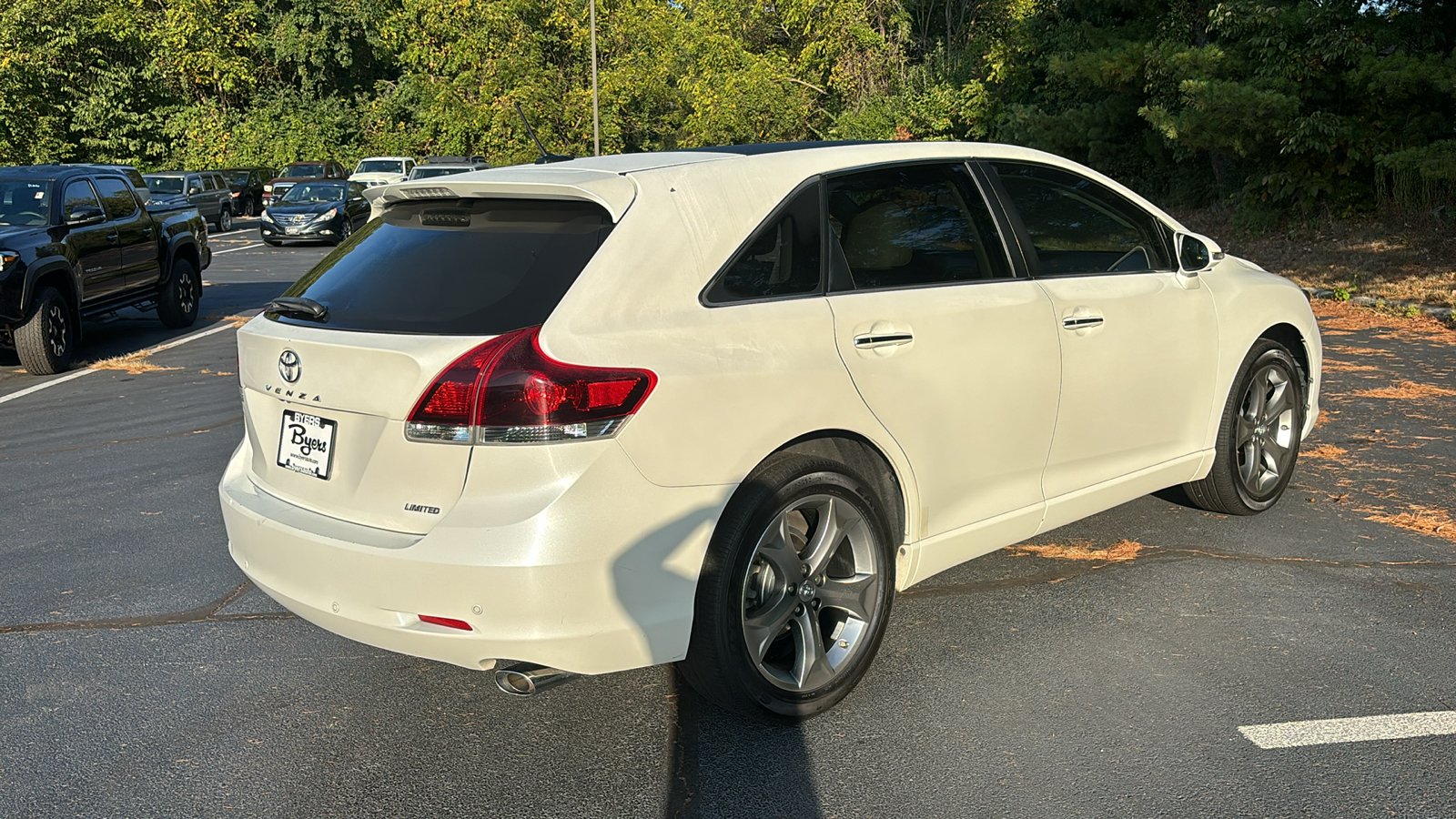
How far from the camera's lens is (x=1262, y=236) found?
19.8 m

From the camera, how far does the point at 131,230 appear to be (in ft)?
40.8

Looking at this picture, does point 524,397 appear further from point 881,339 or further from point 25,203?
point 25,203

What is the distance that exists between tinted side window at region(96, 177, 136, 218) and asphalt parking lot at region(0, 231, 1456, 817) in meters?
7.28

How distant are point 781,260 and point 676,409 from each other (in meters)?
0.70

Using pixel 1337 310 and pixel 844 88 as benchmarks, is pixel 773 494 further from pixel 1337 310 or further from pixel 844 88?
pixel 844 88

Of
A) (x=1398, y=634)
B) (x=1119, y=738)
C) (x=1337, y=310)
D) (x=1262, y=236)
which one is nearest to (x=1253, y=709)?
(x=1119, y=738)

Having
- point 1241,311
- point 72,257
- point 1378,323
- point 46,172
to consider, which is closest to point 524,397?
point 1241,311

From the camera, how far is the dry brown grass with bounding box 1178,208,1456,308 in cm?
1424

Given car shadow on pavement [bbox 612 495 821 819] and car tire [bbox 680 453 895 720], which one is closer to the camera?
car shadow on pavement [bbox 612 495 821 819]

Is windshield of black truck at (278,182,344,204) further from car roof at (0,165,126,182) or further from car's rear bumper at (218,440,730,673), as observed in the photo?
car's rear bumper at (218,440,730,673)

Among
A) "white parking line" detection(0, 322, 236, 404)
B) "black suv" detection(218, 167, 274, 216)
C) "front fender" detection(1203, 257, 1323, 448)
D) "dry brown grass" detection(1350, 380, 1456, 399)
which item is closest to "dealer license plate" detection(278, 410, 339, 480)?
"front fender" detection(1203, 257, 1323, 448)

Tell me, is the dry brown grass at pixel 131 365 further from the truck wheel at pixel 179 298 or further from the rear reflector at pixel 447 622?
the rear reflector at pixel 447 622

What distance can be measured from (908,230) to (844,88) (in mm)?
43269

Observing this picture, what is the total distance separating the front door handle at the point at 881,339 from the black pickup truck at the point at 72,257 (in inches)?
366
